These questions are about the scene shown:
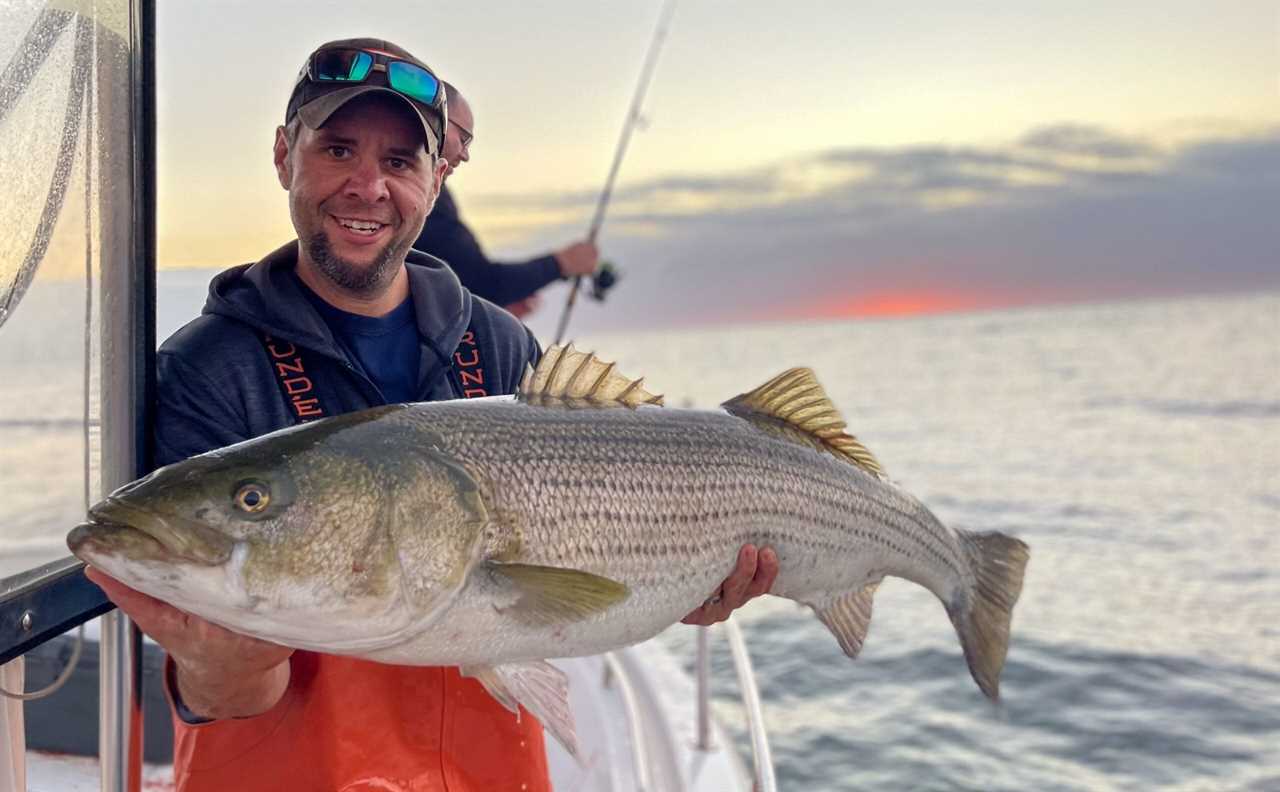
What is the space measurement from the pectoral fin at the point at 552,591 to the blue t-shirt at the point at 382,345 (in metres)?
0.85

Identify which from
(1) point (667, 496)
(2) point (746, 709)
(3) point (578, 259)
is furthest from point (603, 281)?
(1) point (667, 496)

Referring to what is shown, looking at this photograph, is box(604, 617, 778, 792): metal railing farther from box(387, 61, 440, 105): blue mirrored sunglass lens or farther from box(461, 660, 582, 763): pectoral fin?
box(387, 61, 440, 105): blue mirrored sunglass lens

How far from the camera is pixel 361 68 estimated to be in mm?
2676

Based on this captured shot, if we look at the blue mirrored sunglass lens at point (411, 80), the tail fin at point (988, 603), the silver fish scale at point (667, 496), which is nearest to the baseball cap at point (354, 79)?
the blue mirrored sunglass lens at point (411, 80)

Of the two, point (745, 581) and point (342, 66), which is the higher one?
point (342, 66)

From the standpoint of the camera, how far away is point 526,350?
3139 mm

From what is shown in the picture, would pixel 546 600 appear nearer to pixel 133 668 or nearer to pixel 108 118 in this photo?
pixel 133 668

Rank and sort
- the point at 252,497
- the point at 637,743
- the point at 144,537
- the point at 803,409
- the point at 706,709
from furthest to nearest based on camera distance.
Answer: the point at 706,709, the point at 637,743, the point at 803,409, the point at 252,497, the point at 144,537

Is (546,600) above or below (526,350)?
below

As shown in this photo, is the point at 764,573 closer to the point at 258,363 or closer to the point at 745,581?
the point at 745,581

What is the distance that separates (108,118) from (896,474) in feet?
82.0

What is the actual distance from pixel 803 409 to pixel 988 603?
100cm

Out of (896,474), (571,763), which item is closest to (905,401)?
(896,474)

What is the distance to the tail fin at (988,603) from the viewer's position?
3283mm
